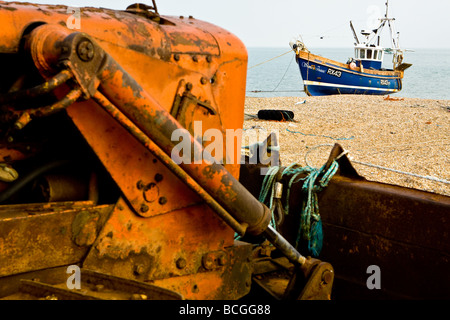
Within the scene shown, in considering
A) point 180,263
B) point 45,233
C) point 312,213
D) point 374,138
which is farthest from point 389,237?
point 374,138

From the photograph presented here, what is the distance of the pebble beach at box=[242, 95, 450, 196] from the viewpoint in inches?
291

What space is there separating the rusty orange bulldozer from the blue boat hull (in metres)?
30.2

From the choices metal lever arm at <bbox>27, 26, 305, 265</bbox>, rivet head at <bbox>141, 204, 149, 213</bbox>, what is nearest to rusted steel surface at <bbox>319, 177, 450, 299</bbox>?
metal lever arm at <bbox>27, 26, 305, 265</bbox>

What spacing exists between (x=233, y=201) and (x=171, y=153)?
384 millimetres

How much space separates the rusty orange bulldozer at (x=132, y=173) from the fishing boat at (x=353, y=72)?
97.6 feet

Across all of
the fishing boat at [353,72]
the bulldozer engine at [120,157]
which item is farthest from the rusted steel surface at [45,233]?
the fishing boat at [353,72]

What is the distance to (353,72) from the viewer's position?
32.6 m

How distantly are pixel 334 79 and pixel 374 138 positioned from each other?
22.2 meters

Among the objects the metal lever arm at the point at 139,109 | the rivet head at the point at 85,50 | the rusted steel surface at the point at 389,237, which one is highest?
the rivet head at the point at 85,50

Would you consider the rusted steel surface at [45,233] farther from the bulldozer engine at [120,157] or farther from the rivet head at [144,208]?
the rivet head at [144,208]

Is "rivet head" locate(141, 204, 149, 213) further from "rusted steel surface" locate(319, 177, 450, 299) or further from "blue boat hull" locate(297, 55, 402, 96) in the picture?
"blue boat hull" locate(297, 55, 402, 96)

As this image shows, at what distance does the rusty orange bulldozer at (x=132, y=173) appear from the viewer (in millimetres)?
1877

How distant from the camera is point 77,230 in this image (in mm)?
2090

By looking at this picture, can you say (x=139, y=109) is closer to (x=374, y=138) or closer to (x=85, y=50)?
(x=85, y=50)
